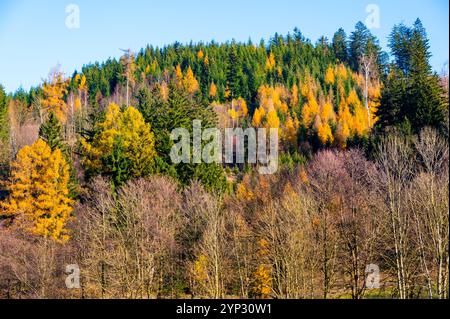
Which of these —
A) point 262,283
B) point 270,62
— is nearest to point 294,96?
point 270,62

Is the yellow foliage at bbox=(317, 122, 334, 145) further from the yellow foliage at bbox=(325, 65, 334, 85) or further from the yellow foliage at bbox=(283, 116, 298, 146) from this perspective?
the yellow foliage at bbox=(325, 65, 334, 85)

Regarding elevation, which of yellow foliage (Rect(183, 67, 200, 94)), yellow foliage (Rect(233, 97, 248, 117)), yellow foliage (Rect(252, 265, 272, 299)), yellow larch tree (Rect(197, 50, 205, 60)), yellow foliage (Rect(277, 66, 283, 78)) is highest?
yellow larch tree (Rect(197, 50, 205, 60))

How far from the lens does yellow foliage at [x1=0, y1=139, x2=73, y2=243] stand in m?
34.6

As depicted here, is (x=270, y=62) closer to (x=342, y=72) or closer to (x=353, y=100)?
(x=342, y=72)

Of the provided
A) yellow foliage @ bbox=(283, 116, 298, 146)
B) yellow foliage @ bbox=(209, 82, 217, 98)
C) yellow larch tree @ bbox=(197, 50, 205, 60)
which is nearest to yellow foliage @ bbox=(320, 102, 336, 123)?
yellow foliage @ bbox=(283, 116, 298, 146)

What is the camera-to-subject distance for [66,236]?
33.9 metres

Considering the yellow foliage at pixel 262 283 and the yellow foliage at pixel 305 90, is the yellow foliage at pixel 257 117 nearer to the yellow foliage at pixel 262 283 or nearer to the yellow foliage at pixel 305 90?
the yellow foliage at pixel 305 90

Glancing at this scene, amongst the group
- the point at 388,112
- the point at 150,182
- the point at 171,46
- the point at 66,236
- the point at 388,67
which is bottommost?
the point at 66,236

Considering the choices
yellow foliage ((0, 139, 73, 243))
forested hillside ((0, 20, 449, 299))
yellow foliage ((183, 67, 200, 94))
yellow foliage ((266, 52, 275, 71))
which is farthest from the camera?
yellow foliage ((266, 52, 275, 71))

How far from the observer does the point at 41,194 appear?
3641cm

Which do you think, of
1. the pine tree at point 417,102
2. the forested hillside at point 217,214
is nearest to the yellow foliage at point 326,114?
the forested hillside at point 217,214
